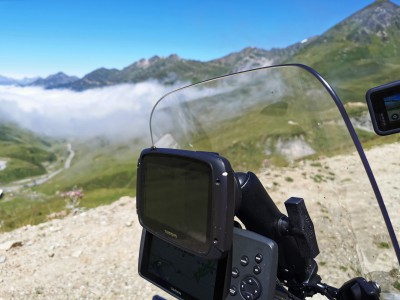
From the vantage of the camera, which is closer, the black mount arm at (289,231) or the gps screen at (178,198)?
the gps screen at (178,198)

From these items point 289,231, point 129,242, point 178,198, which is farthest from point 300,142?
point 129,242

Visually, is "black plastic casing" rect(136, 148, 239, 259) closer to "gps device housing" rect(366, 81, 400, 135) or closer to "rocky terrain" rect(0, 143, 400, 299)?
"gps device housing" rect(366, 81, 400, 135)

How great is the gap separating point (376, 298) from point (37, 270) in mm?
5712

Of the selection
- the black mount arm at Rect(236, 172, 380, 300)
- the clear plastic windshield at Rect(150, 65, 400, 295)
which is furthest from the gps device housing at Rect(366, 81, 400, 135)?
the black mount arm at Rect(236, 172, 380, 300)

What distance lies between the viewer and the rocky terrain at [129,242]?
180cm

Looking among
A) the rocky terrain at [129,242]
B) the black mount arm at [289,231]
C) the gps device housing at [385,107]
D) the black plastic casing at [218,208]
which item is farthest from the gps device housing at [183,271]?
the gps device housing at [385,107]

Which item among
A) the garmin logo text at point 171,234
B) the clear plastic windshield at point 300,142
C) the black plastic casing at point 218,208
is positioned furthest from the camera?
the clear plastic windshield at point 300,142

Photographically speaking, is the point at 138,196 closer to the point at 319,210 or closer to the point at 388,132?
the point at 319,210

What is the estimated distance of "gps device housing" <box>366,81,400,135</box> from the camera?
1.36m

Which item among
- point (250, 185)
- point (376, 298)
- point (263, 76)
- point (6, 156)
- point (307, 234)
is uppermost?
point (263, 76)

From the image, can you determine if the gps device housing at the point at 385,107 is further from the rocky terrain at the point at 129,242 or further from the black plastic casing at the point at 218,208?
the black plastic casing at the point at 218,208

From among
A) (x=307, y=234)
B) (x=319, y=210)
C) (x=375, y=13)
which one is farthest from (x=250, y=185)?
(x=375, y=13)

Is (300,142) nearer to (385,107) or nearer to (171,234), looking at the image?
(385,107)

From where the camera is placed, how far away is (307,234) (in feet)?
5.33
